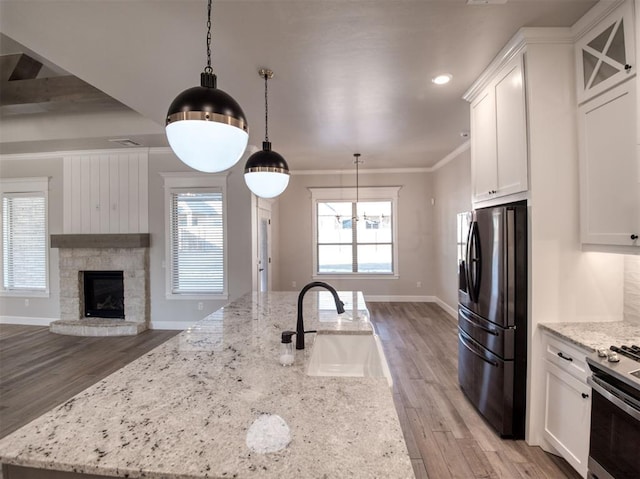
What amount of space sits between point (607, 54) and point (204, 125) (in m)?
2.34

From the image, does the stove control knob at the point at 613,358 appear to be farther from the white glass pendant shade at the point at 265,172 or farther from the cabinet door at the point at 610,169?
the white glass pendant shade at the point at 265,172

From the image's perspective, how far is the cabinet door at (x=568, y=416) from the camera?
5.68 feet

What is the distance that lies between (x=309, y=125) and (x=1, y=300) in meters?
6.16

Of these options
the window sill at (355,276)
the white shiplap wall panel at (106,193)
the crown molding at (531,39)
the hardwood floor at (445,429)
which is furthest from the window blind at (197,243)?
the crown molding at (531,39)

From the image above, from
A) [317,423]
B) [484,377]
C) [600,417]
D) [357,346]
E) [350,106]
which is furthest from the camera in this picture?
[350,106]

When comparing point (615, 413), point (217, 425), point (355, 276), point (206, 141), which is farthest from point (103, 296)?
point (615, 413)

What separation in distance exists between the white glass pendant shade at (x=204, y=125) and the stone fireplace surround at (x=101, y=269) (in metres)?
4.25

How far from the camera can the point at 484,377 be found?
7.82ft

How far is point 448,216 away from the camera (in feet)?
18.4

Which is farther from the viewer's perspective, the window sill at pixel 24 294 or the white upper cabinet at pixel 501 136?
the window sill at pixel 24 294

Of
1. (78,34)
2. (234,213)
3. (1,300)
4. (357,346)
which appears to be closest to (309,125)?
(234,213)

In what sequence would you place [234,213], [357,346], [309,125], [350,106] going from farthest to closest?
[234,213]
[309,125]
[350,106]
[357,346]

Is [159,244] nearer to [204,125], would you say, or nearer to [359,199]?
[359,199]

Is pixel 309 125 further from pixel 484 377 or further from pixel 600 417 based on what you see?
pixel 600 417
